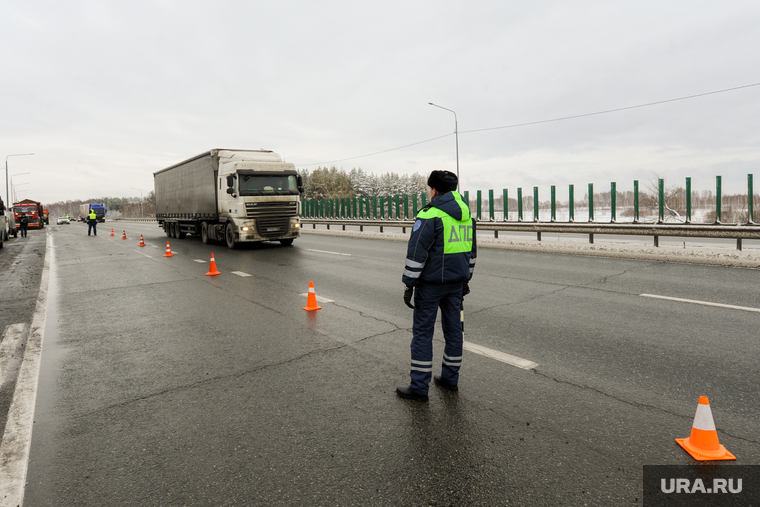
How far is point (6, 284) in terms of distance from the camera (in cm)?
1092

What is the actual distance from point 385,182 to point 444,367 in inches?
4522

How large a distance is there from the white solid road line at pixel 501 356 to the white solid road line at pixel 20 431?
3850 mm

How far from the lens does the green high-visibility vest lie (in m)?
3.80

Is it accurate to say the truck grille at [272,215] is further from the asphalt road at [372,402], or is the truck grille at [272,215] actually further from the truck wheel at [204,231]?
the asphalt road at [372,402]

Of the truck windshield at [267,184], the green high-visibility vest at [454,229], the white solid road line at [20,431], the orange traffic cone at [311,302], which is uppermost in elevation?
the truck windshield at [267,184]

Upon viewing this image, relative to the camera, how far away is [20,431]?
138 inches

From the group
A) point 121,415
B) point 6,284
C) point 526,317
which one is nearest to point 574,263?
point 526,317

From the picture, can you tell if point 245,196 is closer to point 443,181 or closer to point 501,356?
point 501,356

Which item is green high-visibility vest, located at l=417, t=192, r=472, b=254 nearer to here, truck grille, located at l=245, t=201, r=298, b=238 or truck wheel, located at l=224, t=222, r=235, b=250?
truck grille, located at l=245, t=201, r=298, b=238

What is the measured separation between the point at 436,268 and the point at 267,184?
569 inches

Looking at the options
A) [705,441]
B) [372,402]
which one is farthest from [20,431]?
[705,441]

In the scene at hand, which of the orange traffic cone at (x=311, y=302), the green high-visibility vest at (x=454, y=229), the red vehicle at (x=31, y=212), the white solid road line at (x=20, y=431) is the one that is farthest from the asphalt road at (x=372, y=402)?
the red vehicle at (x=31, y=212)

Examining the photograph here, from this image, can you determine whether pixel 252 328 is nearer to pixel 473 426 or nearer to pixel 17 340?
A: pixel 17 340

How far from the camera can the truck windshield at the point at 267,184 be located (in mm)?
16797
